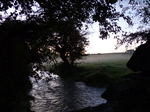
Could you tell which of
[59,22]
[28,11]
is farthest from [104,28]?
[28,11]

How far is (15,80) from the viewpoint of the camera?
9266 millimetres

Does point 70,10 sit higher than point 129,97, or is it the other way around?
point 70,10

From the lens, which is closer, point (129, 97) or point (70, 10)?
point (70, 10)

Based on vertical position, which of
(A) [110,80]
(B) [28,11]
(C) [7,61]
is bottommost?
(A) [110,80]

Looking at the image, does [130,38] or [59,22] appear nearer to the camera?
[59,22]

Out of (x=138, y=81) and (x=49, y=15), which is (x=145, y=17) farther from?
(x=49, y=15)

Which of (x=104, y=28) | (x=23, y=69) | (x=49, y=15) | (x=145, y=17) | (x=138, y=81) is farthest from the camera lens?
(x=145, y=17)

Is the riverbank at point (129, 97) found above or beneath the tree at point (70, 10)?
beneath

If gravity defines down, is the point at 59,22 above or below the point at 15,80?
above

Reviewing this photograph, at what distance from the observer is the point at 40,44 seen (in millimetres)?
10312

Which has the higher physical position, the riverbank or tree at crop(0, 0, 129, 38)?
tree at crop(0, 0, 129, 38)

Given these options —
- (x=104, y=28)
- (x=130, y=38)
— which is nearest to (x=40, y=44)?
(x=104, y=28)

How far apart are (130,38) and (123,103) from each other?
50.8ft

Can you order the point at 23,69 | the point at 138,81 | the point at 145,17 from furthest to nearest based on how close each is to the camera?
the point at 145,17, the point at 138,81, the point at 23,69
